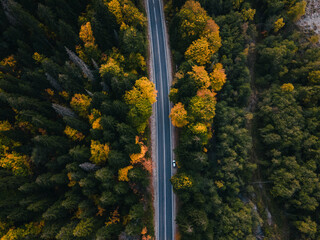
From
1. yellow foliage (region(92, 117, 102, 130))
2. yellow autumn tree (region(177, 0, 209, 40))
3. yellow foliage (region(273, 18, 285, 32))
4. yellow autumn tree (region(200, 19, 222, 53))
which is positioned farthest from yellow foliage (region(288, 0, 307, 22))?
yellow foliage (region(92, 117, 102, 130))

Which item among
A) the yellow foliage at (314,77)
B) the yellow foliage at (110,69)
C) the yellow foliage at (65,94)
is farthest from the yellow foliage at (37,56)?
the yellow foliage at (314,77)

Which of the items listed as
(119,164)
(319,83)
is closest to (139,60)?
(119,164)

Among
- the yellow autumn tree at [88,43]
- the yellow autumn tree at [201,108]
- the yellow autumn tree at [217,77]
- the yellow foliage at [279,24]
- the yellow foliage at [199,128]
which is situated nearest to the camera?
the yellow foliage at [199,128]

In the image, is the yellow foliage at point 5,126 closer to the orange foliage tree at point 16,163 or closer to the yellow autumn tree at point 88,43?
the orange foliage tree at point 16,163

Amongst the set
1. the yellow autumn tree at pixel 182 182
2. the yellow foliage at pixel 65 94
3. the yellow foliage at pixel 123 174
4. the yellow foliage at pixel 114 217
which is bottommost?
the yellow foliage at pixel 114 217

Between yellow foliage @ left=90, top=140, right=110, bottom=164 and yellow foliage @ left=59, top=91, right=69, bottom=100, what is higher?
yellow foliage @ left=59, top=91, right=69, bottom=100

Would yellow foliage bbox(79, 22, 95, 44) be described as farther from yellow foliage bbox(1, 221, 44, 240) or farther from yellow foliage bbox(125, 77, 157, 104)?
A: yellow foliage bbox(1, 221, 44, 240)
